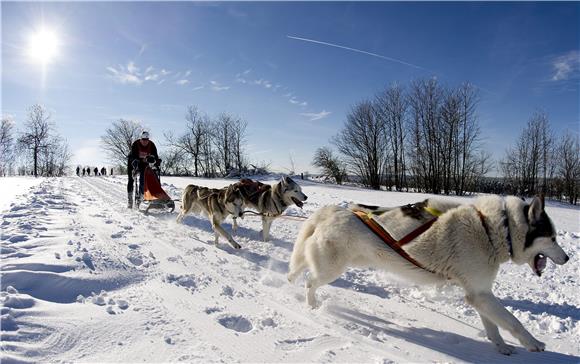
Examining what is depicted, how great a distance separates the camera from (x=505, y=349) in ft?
9.19

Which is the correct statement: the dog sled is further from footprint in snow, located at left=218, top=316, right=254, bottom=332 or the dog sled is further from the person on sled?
footprint in snow, located at left=218, top=316, right=254, bottom=332

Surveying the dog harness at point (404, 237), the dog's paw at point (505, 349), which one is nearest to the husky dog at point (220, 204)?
the dog harness at point (404, 237)

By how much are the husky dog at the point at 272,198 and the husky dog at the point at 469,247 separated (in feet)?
11.3

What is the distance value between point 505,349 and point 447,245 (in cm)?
102

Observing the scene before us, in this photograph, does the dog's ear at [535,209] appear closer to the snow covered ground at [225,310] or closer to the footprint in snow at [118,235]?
the snow covered ground at [225,310]

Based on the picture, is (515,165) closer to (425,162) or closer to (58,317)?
(425,162)

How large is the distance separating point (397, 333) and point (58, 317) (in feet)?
9.90

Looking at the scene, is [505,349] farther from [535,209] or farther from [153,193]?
[153,193]

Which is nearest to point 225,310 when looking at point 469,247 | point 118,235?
point 469,247

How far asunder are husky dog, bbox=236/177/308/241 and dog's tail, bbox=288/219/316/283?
2.87 m

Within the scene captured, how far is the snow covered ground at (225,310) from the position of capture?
97.0 inches

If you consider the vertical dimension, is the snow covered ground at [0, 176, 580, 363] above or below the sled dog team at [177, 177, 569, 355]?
below

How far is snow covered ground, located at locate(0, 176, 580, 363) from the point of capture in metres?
2.46

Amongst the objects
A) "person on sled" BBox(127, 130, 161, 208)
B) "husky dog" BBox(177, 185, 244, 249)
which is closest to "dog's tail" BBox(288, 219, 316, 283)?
"husky dog" BBox(177, 185, 244, 249)
